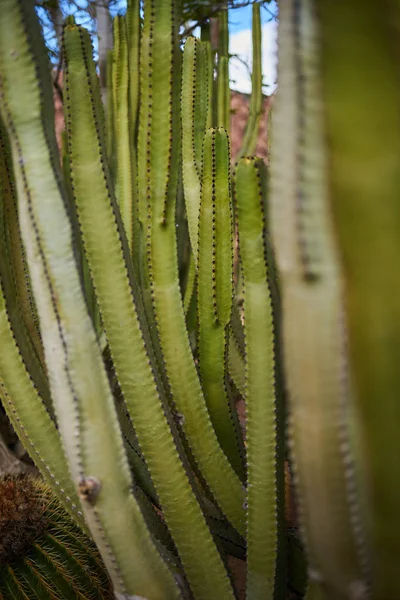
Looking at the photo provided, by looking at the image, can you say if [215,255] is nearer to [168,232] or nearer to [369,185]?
[168,232]

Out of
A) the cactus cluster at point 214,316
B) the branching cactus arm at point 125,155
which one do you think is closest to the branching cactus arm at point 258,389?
the cactus cluster at point 214,316

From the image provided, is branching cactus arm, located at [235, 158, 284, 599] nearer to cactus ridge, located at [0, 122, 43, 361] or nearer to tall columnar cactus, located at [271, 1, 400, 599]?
tall columnar cactus, located at [271, 1, 400, 599]

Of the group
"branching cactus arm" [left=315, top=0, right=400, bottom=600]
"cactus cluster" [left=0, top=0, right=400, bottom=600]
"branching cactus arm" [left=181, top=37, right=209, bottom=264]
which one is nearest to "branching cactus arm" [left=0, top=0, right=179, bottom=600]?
"cactus cluster" [left=0, top=0, right=400, bottom=600]

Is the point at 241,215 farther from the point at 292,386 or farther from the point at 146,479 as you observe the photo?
the point at 146,479

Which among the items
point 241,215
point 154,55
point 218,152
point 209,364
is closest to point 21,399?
point 209,364

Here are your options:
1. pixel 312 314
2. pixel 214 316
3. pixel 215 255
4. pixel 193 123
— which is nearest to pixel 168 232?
pixel 215 255

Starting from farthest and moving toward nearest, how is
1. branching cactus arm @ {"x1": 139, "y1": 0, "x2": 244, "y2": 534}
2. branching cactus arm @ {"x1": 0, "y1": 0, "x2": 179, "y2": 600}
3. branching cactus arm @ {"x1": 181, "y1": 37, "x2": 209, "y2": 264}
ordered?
1. branching cactus arm @ {"x1": 181, "y1": 37, "x2": 209, "y2": 264}
2. branching cactus arm @ {"x1": 139, "y1": 0, "x2": 244, "y2": 534}
3. branching cactus arm @ {"x1": 0, "y1": 0, "x2": 179, "y2": 600}

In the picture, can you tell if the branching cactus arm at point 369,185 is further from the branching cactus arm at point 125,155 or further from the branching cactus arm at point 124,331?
the branching cactus arm at point 125,155

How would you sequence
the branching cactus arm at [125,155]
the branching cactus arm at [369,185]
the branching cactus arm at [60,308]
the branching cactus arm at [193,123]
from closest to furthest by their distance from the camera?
the branching cactus arm at [369,185] → the branching cactus arm at [60,308] → the branching cactus arm at [193,123] → the branching cactus arm at [125,155]
